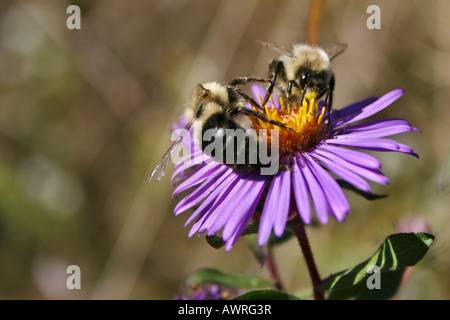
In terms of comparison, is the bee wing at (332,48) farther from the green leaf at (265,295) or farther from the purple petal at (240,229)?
the green leaf at (265,295)

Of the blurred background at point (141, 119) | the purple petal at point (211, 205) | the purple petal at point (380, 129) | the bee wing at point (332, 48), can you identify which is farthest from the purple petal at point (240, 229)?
the blurred background at point (141, 119)

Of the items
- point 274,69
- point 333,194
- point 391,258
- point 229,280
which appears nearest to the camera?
point 333,194

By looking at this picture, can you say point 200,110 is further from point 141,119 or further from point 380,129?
point 141,119

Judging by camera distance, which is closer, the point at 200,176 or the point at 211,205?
the point at 211,205

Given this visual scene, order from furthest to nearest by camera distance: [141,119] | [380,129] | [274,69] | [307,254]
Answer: [141,119] < [274,69] < [307,254] < [380,129]

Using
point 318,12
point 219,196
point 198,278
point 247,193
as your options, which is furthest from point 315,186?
point 318,12

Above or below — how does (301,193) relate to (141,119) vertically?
below

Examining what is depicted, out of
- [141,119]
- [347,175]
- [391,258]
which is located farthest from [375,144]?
[141,119]
